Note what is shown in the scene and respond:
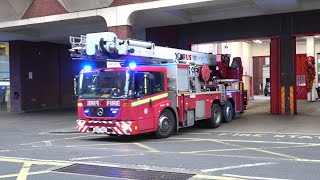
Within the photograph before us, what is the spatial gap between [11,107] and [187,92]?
18.6 m

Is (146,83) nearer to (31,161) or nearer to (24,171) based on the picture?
(31,161)

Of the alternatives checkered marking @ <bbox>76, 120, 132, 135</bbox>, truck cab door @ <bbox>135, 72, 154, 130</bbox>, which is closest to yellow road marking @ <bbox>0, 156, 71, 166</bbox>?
checkered marking @ <bbox>76, 120, 132, 135</bbox>

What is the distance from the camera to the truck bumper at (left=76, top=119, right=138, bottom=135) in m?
13.5

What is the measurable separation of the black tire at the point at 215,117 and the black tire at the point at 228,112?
634mm

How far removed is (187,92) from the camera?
1583 cm

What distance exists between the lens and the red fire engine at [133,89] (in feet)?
44.6

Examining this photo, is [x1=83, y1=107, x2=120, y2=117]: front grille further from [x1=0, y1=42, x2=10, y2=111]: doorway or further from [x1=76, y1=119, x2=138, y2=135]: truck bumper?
[x1=0, y1=42, x2=10, y2=111]: doorway

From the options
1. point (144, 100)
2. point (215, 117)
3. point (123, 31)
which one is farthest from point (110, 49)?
point (215, 117)

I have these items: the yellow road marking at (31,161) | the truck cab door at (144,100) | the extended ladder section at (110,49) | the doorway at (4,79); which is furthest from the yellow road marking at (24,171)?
the doorway at (4,79)

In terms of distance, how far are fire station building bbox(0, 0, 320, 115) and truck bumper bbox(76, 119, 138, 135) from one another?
288 centimetres

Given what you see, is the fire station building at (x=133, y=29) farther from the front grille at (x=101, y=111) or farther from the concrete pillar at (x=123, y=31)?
the front grille at (x=101, y=111)

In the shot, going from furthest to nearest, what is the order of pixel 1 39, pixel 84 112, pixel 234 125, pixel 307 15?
pixel 1 39 < pixel 307 15 < pixel 234 125 < pixel 84 112

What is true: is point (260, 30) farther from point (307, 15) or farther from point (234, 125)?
point (234, 125)

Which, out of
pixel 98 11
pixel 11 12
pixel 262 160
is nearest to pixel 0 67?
pixel 11 12
